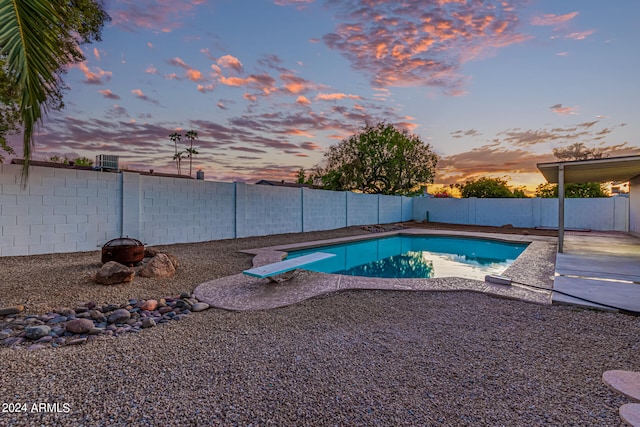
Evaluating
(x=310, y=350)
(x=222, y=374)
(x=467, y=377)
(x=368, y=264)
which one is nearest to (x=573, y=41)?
(x=368, y=264)

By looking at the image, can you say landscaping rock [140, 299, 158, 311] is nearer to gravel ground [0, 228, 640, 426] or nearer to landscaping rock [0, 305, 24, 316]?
gravel ground [0, 228, 640, 426]

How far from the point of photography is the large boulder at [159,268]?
4.97m

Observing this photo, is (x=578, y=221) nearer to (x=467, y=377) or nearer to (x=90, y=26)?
(x=467, y=377)

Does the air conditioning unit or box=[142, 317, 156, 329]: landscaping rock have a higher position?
the air conditioning unit

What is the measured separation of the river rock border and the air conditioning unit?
520 centimetres

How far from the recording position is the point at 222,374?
213 centimetres

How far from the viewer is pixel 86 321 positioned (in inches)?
118

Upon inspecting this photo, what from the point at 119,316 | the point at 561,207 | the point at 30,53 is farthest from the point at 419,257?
the point at 30,53

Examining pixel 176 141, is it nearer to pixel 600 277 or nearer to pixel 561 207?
pixel 561 207

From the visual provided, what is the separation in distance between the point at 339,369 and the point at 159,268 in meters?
4.02

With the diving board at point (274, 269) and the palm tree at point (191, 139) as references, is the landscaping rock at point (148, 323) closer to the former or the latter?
the diving board at point (274, 269)

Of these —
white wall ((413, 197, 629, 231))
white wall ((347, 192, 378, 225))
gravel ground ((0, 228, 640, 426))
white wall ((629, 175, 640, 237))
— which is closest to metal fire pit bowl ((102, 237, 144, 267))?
gravel ground ((0, 228, 640, 426))

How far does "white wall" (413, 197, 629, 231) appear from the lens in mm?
14758

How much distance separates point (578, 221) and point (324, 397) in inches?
753
